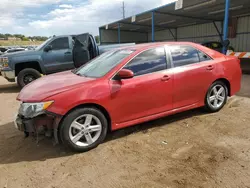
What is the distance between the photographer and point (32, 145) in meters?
3.59

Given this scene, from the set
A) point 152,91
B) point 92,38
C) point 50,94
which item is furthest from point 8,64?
point 152,91

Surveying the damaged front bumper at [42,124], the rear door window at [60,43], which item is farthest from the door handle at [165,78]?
the rear door window at [60,43]

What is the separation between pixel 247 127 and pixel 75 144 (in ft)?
9.74

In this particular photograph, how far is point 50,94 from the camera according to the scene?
10.1 ft

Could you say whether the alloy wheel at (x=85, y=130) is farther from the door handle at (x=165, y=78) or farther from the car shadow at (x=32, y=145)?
the door handle at (x=165, y=78)

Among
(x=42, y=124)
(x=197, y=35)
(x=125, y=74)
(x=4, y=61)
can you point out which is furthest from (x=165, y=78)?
(x=197, y=35)

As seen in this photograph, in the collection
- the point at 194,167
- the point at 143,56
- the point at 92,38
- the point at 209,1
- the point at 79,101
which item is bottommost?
the point at 194,167

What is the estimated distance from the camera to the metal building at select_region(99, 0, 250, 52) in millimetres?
14023

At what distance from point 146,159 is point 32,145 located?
1.92 meters

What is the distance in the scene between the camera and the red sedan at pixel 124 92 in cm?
310

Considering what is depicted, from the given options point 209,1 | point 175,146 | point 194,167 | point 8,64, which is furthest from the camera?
point 209,1

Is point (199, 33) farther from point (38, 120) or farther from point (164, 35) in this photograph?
point (38, 120)

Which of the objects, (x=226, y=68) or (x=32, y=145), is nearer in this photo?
(x=32, y=145)

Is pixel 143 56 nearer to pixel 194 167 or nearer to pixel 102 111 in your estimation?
pixel 102 111
